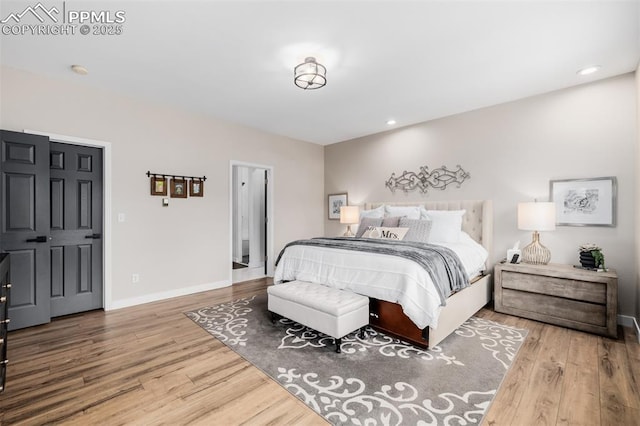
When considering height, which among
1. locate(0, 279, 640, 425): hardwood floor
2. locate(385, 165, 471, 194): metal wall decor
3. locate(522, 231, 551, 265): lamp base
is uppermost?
locate(385, 165, 471, 194): metal wall decor

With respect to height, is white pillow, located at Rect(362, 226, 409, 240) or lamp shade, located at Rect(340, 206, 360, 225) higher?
lamp shade, located at Rect(340, 206, 360, 225)

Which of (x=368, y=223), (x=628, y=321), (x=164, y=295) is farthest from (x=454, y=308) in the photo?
(x=164, y=295)

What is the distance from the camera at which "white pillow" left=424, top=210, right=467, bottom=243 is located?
147 inches

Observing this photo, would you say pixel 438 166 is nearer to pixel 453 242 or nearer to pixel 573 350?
pixel 453 242

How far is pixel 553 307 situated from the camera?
304 centimetres

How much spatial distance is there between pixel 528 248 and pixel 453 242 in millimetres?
827

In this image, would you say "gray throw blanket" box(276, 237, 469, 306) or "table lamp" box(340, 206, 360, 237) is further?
"table lamp" box(340, 206, 360, 237)

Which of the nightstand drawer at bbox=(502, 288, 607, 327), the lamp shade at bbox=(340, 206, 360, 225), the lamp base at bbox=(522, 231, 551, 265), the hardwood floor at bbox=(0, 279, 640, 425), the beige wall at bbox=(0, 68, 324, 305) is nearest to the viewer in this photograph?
the hardwood floor at bbox=(0, 279, 640, 425)

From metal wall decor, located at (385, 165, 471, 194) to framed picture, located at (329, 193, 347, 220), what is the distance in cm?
104

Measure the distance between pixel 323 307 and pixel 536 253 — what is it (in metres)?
2.72

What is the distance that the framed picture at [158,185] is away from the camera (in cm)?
389

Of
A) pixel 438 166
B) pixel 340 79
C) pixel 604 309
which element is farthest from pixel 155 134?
pixel 604 309

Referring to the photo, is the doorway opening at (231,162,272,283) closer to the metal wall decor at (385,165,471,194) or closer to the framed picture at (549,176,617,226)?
the metal wall decor at (385,165,471,194)

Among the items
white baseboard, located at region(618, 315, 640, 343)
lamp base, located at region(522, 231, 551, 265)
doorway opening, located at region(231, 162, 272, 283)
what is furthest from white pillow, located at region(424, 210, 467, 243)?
doorway opening, located at region(231, 162, 272, 283)
